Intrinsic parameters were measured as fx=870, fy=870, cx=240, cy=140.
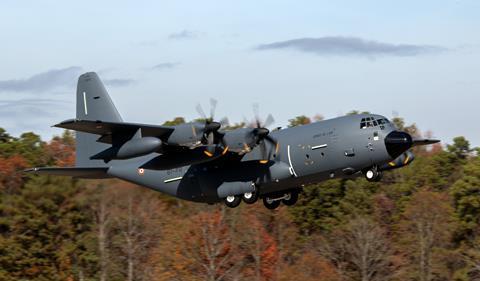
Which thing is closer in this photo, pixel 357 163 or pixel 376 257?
pixel 357 163

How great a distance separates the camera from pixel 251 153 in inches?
1214

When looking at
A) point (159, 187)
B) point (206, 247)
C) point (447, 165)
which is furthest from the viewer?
point (447, 165)

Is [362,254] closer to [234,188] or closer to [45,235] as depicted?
[234,188]

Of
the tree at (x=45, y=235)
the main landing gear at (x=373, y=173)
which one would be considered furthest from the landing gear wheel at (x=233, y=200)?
the tree at (x=45, y=235)

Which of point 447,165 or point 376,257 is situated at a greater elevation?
point 447,165

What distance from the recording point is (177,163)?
2975 cm

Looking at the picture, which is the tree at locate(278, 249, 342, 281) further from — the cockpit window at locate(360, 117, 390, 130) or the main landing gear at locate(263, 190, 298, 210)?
the cockpit window at locate(360, 117, 390, 130)

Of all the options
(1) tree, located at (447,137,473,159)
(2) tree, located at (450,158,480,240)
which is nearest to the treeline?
(2) tree, located at (450,158,480,240)

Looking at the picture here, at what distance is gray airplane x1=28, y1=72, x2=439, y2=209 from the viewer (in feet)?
94.1

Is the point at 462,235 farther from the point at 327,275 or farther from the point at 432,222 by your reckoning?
the point at 327,275

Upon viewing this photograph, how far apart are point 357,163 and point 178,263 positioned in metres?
23.1

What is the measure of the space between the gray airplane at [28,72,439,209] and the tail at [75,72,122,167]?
1955 mm

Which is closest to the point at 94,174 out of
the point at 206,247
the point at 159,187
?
the point at 159,187

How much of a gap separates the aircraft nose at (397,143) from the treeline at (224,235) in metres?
19.2
